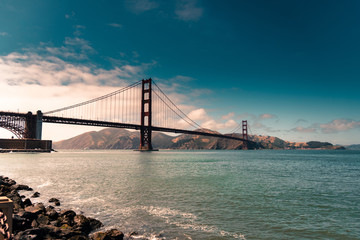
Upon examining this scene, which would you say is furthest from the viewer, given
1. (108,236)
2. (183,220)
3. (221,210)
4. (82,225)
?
(221,210)

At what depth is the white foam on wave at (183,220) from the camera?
30.6ft

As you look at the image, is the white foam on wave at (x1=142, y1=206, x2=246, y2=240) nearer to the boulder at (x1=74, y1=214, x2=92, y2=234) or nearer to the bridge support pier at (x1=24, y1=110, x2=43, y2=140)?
the boulder at (x1=74, y1=214, x2=92, y2=234)

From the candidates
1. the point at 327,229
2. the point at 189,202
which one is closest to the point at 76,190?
the point at 189,202

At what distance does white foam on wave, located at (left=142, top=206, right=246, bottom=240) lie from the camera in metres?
9.31

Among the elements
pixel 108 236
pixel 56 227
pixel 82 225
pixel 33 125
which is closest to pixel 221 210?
pixel 108 236

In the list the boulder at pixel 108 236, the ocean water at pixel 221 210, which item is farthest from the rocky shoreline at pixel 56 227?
the ocean water at pixel 221 210

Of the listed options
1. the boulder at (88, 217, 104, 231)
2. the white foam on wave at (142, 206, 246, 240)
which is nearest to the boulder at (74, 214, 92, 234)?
the boulder at (88, 217, 104, 231)

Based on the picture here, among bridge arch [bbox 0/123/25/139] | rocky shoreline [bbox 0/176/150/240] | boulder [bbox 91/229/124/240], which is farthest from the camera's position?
bridge arch [bbox 0/123/25/139]

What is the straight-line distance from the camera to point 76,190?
18609 millimetres

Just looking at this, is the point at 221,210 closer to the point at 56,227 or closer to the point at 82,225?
the point at 82,225

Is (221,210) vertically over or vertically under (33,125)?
under

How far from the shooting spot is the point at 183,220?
10.8 m

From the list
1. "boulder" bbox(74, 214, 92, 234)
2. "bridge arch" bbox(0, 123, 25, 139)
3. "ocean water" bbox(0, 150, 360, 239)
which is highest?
"bridge arch" bbox(0, 123, 25, 139)

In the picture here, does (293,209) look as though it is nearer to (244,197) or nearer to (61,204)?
(244,197)
